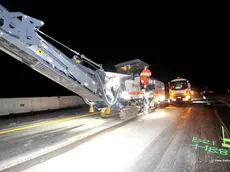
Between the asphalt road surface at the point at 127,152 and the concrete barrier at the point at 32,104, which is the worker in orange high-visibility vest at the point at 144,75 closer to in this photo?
the asphalt road surface at the point at 127,152

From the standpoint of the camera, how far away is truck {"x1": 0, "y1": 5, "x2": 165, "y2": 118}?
525 cm

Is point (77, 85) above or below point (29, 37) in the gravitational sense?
below

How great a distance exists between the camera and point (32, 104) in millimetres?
16719

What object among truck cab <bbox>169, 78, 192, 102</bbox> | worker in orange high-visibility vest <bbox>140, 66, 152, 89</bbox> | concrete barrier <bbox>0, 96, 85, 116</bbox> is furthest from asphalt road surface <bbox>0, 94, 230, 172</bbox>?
truck cab <bbox>169, 78, 192, 102</bbox>

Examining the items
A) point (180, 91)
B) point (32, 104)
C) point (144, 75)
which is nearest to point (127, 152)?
point (144, 75)

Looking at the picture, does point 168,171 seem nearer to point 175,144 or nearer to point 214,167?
point 214,167

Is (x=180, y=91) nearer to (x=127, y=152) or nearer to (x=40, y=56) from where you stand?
(x=127, y=152)

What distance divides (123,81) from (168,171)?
22.5 ft

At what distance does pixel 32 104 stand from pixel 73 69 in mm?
11502

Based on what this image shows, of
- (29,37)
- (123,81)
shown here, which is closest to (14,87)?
(123,81)

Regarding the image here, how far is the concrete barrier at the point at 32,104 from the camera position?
1462 cm

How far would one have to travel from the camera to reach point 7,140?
6598 mm

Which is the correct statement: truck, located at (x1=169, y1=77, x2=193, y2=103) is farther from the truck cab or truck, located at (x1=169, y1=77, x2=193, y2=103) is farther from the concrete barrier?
the concrete barrier

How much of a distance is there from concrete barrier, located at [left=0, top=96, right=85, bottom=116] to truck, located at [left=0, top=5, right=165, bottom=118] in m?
8.69
